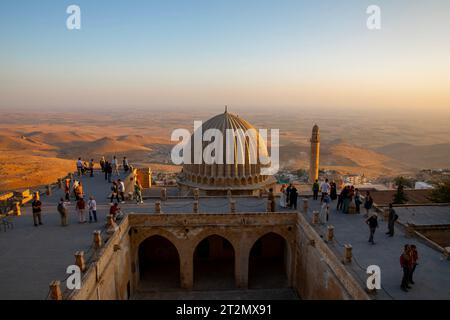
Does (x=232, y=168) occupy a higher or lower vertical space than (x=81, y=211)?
higher

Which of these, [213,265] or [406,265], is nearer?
[406,265]

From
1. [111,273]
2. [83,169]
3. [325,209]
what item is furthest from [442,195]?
[83,169]

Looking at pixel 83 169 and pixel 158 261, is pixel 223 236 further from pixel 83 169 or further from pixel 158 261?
pixel 83 169

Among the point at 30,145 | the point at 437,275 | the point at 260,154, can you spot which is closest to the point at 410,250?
the point at 437,275

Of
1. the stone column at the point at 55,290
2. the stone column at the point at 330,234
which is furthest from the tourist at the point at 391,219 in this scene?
the stone column at the point at 55,290
